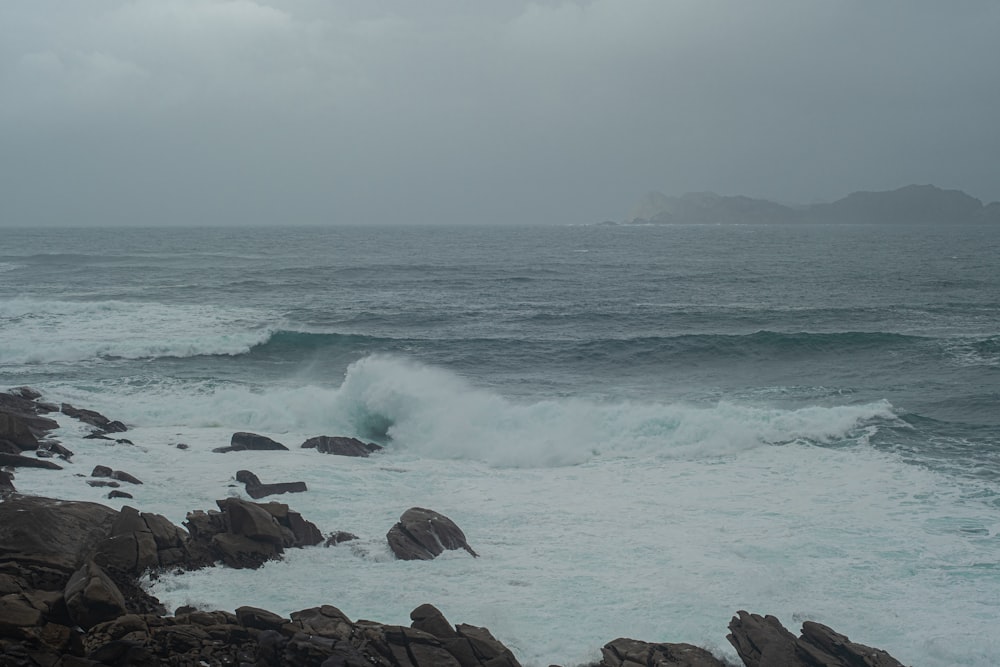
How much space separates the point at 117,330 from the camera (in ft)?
131

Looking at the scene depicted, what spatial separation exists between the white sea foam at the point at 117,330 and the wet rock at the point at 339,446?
15492 mm

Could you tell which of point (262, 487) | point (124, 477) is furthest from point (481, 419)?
point (124, 477)

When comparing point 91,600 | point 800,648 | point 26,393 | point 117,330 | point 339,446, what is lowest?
point 800,648

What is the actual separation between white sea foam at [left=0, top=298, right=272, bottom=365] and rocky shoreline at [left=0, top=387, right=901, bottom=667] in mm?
22793

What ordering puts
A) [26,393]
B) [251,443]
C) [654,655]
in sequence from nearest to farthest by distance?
[654,655] < [251,443] < [26,393]

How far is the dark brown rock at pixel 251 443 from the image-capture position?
72.2 ft

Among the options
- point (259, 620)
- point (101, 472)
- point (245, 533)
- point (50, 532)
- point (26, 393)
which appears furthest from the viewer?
point (26, 393)

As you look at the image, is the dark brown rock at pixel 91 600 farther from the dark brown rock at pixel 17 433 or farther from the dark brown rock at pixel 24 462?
the dark brown rock at pixel 17 433

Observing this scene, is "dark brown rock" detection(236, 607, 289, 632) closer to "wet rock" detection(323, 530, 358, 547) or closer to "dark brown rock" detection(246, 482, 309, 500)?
"wet rock" detection(323, 530, 358, 547)

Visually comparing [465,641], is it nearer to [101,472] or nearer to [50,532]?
[50,532]

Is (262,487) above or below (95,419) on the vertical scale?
below

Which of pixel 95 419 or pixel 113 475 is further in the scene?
pixel 95 419

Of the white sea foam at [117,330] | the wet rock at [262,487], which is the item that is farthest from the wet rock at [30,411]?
the white sea foam at [117,330]

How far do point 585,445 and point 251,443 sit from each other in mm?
9747
